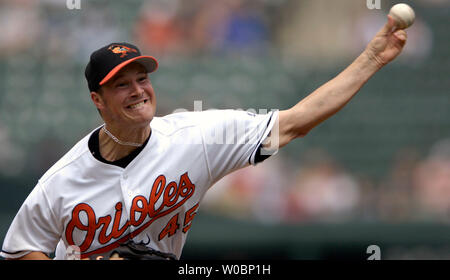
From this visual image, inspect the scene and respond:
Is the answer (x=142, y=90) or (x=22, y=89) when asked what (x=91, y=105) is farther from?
(x=142, y=90)

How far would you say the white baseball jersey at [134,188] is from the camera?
3.60 meters

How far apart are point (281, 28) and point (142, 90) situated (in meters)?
7.43

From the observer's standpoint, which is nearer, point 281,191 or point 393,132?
point 281,191

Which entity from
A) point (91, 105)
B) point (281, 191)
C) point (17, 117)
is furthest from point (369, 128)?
point (17, 117)

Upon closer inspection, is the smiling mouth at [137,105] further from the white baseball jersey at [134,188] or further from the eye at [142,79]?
the white baseball jersey at [134,188]

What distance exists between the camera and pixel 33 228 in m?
3.60

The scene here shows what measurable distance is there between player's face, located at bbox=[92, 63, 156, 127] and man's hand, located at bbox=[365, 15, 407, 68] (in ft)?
3.42

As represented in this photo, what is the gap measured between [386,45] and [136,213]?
1.40 meters

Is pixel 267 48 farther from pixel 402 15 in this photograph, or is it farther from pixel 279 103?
pixel 402 15

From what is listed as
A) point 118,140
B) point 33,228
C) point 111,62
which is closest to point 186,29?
point 118,140

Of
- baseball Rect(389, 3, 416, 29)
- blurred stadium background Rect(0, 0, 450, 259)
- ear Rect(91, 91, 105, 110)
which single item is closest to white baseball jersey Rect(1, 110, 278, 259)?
ear Rect(91, 91, 105, 110)

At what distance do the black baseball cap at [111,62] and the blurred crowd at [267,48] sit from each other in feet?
15.0
